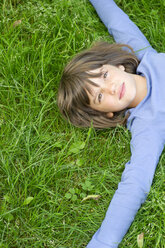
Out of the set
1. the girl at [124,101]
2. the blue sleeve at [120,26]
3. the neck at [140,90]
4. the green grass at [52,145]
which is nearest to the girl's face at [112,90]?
the girl at [124,101]

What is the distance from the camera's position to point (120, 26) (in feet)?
11.5

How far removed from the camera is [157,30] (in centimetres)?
356

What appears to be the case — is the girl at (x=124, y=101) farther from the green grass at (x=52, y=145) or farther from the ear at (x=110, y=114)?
the green grass at (x=52, y=145)

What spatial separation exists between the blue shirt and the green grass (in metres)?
0.11

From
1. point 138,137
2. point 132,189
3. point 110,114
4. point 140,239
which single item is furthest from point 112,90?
point 140,239

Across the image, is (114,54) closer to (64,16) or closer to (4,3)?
(64,16)

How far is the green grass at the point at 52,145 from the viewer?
9.05 feet

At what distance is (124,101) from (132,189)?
0.80 meters

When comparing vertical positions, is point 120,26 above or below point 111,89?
above

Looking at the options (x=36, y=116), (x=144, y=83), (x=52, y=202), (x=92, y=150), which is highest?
(x=144, y=83)

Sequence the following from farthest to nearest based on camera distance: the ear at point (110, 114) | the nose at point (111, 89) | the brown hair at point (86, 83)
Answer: the ear at point (110, 114) < the brown hair at point (86, 83) < the nose at point (111, 89)

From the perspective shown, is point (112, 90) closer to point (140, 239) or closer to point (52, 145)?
A: point (52, 145)

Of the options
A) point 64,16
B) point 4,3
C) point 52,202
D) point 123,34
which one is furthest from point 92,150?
point 4,3

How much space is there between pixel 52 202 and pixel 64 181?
0.23 metres
